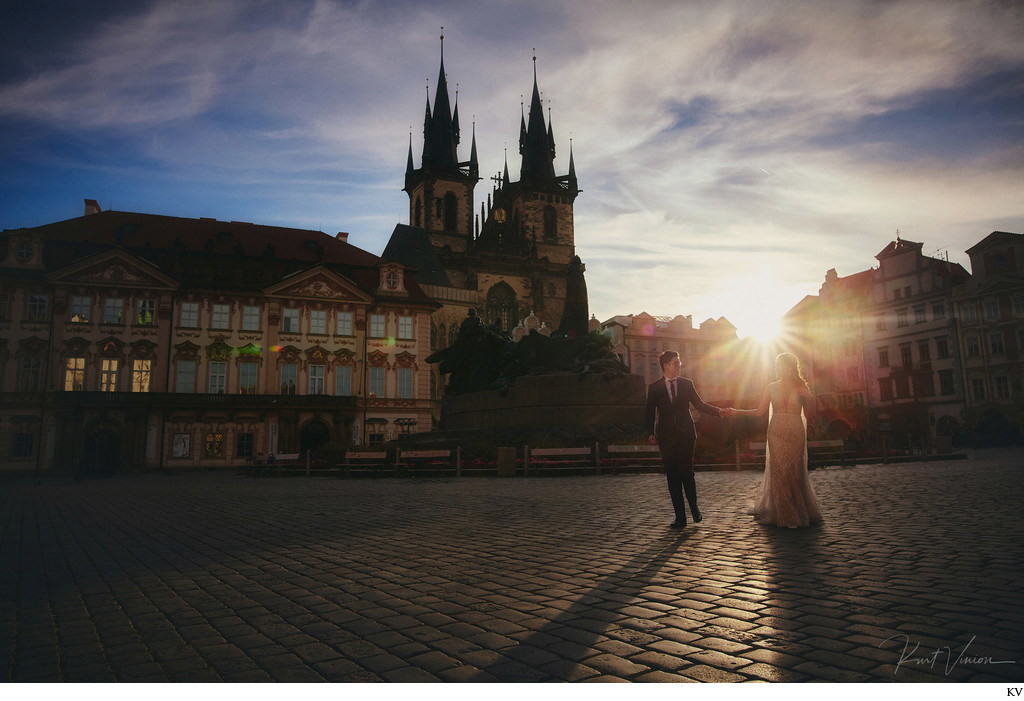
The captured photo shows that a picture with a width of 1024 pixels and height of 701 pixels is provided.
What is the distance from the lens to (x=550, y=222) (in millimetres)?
87562

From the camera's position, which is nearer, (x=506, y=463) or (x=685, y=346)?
(x=506, y=463)

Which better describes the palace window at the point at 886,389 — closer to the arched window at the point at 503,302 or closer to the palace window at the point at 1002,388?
the palace window at the point at 1002,388

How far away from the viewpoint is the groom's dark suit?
736 cm

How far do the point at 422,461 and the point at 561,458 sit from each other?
3865mm

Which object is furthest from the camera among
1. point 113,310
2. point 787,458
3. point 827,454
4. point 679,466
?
point 113,310

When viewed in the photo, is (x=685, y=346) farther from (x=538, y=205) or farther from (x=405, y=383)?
(x=405, y=383)

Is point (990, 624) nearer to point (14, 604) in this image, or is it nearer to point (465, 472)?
point (14, 604)

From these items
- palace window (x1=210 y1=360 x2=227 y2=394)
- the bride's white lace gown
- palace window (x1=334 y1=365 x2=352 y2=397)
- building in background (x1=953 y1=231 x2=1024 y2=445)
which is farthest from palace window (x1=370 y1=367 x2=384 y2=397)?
the bride's white lace gown

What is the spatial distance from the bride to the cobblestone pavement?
0.31 m

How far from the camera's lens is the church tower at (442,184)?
8069cm

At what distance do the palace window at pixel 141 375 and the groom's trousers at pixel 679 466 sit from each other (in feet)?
125

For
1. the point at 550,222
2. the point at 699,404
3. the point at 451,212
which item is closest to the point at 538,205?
the point at 550,222

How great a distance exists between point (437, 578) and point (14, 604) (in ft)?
8.94

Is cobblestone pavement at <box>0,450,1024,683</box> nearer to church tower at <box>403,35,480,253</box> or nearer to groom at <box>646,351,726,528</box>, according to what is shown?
groom at <box>646,351,726,528</box>
